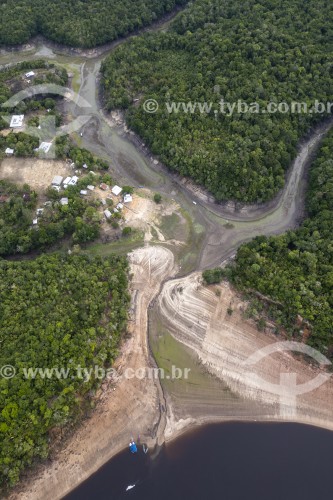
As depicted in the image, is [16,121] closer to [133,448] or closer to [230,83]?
[230,83]

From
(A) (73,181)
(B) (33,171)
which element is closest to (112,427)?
(A) (73,181)

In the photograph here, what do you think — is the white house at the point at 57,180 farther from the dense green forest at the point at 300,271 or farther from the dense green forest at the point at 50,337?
the dense green forest at the point at 300,271

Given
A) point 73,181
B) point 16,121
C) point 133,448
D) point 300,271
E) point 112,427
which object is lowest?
point 133,448

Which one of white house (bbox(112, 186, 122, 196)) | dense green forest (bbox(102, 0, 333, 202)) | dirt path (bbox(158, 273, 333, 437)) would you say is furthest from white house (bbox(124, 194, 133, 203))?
dirt path (bbox(158, 273, 333, 437))

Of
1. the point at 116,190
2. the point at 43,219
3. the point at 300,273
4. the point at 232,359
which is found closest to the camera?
the point at 232,359

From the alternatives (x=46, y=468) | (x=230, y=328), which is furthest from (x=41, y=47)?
(x=46, y=468)

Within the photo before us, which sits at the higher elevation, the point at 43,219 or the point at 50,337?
the point at 43,219

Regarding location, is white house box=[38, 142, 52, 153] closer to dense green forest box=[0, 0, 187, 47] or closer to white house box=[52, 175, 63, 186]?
white house box=[52, 175, 63, 186]

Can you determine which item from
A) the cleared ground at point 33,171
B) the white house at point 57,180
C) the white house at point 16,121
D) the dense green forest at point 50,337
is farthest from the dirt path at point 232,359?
the white house at point 16,121

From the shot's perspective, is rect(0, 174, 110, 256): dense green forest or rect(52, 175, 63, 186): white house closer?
rect(0, 174, 110, 256): dense green forest
